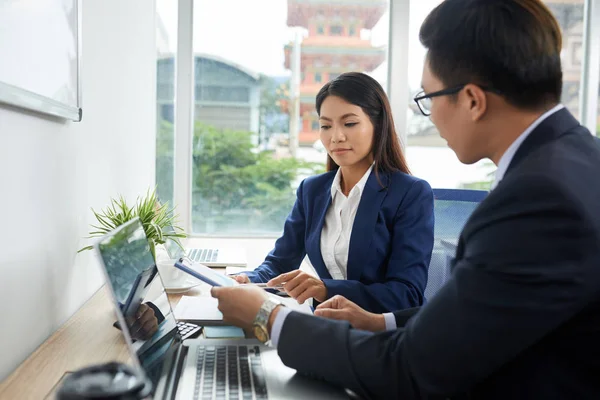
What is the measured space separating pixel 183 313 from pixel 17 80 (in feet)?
2.12

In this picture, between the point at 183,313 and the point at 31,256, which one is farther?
the point at 183,313

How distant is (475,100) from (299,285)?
2.53 ft

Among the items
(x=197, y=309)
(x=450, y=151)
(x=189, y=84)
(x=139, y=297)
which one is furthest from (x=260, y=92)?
(x=139, y=297)

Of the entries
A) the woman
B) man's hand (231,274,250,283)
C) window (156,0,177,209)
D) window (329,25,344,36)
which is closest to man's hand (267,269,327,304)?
the woman

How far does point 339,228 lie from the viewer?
5.84 ft

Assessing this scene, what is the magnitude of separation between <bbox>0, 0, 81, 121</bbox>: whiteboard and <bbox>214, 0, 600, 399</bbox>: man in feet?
2.05

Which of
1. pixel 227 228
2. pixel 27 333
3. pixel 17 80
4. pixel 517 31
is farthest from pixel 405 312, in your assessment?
pixel 227 228

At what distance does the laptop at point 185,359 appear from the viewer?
788 mm

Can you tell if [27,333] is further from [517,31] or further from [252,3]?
[252,3]

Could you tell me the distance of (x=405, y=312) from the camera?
1.30m

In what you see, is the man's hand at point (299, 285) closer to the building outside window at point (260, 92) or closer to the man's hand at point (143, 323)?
the man's hand at point (143, 323)

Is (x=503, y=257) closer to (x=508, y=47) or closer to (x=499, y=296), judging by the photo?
(x=499, y=296)

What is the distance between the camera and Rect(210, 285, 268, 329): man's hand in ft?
3.26

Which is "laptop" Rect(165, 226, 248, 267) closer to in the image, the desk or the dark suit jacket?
the desk
